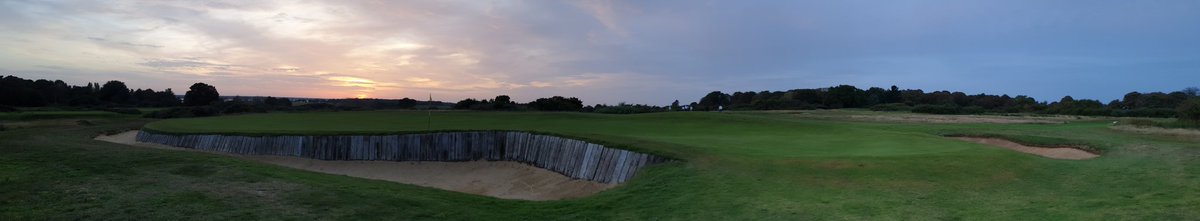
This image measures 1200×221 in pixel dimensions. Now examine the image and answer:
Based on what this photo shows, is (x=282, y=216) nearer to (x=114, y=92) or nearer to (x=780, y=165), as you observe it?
(x=780, y=165)

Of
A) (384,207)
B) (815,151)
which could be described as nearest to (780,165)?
(815,151)

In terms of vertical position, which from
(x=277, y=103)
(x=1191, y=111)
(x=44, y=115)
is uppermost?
(x=277, y=103)

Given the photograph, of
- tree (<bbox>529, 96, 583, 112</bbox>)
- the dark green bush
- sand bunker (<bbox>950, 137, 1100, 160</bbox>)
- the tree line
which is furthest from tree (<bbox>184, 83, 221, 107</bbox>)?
sand bunker (<bbox>950, 137, 1100, 160</bbox>)

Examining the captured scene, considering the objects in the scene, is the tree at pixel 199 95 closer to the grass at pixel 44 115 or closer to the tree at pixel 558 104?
the grass at pixel 44 115

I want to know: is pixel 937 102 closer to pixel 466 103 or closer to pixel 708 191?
pixel 466 103

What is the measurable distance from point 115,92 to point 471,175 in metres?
113

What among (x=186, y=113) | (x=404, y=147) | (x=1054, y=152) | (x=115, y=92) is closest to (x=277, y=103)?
(x=186, y=113)

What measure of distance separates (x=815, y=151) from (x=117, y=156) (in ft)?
59.0

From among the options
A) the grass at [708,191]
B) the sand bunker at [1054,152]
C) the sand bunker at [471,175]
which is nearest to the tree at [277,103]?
the sand bunker at [471,175]

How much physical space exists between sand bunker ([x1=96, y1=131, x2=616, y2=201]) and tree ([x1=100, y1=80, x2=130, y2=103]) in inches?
3897

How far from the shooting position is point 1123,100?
8612 cm

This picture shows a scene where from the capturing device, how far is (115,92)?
105 meters

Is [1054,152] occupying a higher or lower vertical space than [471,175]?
higher

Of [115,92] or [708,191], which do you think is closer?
[708,191]
